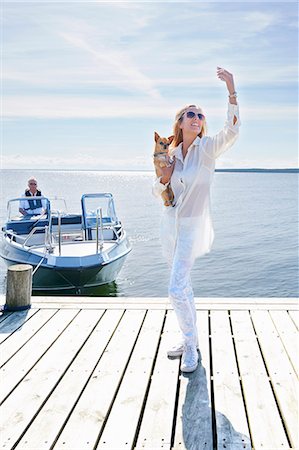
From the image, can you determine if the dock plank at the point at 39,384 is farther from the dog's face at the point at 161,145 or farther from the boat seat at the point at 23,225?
the boat seat at the point at 23,225

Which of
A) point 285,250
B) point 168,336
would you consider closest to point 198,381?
point 168,336

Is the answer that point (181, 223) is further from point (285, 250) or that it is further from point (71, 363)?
point (285, 250)

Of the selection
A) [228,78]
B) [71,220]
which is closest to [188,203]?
[228,78]

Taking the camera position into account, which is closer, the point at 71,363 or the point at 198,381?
the point at 198,381

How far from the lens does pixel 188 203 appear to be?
3207mm

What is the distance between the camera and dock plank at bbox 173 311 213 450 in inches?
100

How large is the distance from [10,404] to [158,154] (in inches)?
68.8

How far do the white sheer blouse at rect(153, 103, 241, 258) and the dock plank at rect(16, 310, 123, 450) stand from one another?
3.27 ft

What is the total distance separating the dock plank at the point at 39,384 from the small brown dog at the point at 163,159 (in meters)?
1.34

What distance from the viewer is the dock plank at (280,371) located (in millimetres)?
2719

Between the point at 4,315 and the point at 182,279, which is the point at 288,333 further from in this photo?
the point at 4,315

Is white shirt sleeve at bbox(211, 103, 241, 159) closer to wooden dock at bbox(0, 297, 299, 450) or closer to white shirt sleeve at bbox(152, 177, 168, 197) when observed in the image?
white shirt sleeve at bbox(152, 177, 168, 197)

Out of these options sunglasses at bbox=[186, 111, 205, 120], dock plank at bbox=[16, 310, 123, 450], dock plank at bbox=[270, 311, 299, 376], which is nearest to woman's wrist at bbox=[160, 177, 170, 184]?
sunglasses at bbox=[186, 111, 205, 120]

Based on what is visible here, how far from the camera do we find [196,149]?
3.16 m
